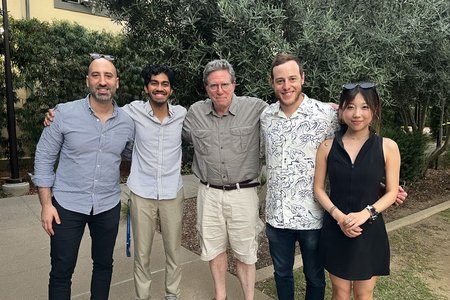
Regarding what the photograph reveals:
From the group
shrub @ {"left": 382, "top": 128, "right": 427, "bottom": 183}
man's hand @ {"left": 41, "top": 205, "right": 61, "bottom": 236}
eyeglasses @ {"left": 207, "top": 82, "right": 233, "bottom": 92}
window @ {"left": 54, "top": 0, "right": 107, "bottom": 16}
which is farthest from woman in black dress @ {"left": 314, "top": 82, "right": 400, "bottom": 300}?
window @ {"left": 54, "top": 0, "right": 107, "bottom": 16}

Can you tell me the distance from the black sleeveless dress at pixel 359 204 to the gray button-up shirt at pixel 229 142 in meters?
0.65

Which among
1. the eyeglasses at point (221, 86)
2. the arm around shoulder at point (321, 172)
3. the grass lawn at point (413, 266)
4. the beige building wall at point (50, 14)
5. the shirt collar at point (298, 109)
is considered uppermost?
the beige building wall at point (50, 14)

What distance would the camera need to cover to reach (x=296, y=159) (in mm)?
2488

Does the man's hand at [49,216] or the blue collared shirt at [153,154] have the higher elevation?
the blue collared shirt at [153,154]

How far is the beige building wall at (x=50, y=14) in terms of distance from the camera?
28.6 feet

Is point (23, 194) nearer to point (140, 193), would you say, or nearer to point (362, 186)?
point (140, 193)

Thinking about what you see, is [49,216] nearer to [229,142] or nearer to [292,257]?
[229,142]

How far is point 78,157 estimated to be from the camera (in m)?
2.54

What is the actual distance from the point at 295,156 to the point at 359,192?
0.47 metres

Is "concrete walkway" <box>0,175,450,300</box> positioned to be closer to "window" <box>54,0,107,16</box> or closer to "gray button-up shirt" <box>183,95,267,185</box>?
"gray button-up shirt" <box>183,95,267,185</box>

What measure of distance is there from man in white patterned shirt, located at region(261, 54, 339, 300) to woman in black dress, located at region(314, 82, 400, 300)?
0.57 ft

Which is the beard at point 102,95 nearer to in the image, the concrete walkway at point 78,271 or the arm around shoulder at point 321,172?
the arm around shoulder at point 321,172

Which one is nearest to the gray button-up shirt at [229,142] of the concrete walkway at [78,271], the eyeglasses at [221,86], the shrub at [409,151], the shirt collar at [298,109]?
the eyeglasses at [221,86]

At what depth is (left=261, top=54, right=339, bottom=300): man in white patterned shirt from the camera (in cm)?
246
